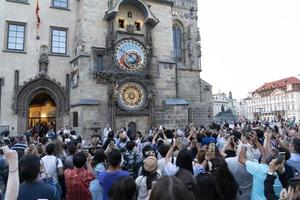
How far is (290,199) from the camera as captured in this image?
2656 millimetres

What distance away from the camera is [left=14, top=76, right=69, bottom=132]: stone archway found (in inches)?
734

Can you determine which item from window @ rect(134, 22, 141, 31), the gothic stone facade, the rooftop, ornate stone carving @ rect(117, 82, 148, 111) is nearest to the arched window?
the gothic stone facade

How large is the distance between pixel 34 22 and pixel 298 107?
271 ft

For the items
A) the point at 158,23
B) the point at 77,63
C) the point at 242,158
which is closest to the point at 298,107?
the point at 158,23

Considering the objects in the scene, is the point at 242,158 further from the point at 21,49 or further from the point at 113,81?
the point at 21,49

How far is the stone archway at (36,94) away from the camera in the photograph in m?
18.7

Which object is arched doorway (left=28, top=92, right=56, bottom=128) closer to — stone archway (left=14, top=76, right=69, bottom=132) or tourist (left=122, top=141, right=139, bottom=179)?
stone archway (left=14, top=76, right=69, bottom=132)

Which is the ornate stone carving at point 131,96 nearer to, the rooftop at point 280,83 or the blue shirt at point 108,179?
the blue shirt at point 108,179

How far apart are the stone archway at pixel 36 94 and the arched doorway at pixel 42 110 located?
175 centimetres

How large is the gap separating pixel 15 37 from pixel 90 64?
5.67 meters

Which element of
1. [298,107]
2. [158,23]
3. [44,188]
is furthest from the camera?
[298,107]

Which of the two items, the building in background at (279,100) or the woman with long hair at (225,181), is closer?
the woman with long hair at (225,181)

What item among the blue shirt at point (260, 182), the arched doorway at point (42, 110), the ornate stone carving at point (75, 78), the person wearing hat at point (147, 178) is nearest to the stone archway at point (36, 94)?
the ornate stone carving at point (75, 78)

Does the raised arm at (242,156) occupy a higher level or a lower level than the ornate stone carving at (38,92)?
lower
